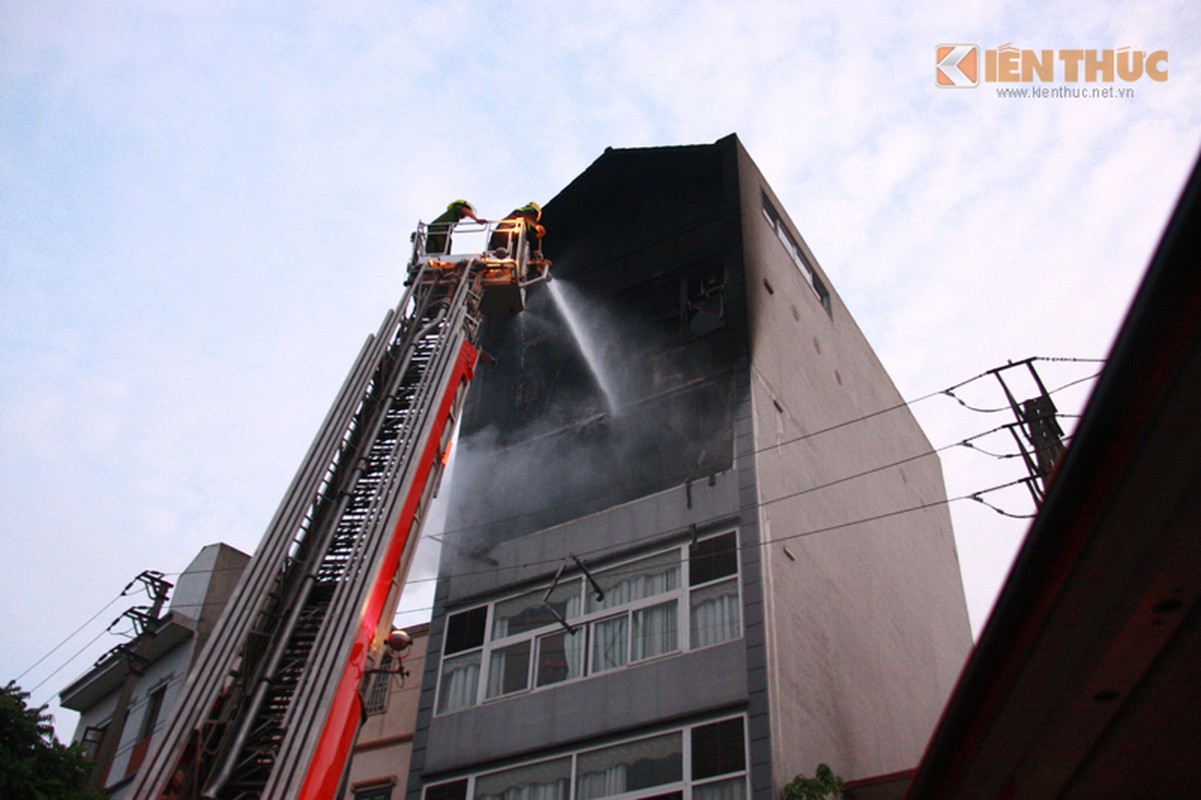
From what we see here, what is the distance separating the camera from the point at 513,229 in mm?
19359

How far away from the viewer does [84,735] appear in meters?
27.0

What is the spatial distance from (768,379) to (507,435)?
235 inches

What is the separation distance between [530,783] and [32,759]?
24.2ft

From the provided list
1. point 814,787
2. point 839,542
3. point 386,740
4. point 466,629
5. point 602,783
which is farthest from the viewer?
point 839,542

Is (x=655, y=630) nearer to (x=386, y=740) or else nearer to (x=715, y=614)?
(x=715, y=614)

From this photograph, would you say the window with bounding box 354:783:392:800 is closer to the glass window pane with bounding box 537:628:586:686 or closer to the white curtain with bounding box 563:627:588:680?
the glass window pane with bounding box 537:628:586:686

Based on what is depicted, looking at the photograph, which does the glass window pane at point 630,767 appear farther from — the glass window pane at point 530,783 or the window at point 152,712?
the window at point 152,712

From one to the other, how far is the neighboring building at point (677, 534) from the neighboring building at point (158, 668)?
22.0 ft

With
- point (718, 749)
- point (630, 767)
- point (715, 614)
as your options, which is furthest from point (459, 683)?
point (718, 749)

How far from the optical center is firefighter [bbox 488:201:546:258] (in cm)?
1916

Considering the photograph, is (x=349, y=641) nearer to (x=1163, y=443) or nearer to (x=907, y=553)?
(x=1163, y=443)

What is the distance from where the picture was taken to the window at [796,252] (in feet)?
87.4

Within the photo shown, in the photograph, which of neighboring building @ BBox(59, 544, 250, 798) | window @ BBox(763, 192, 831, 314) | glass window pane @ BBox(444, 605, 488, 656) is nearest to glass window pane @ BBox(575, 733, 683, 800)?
glass window pane @ BBox(444, 605, 488, 656)

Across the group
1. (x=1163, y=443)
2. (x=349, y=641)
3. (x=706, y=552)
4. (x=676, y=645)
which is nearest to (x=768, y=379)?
(x=706, y=552)
